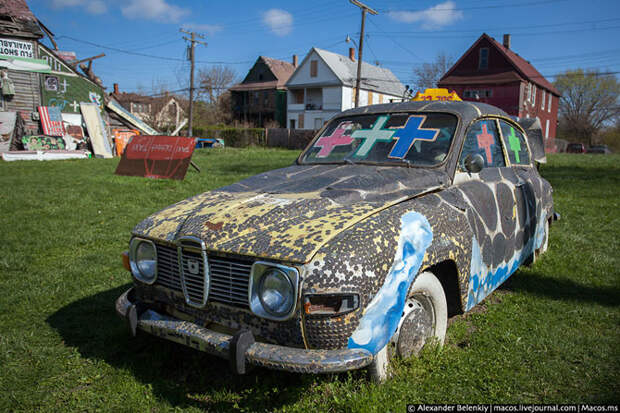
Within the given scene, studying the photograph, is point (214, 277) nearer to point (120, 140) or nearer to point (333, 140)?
A: point (333, 140)

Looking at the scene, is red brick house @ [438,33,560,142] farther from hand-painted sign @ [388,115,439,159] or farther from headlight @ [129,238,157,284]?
headlight @ [129,238,157,284]

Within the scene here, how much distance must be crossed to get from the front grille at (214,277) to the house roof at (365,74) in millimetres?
41553

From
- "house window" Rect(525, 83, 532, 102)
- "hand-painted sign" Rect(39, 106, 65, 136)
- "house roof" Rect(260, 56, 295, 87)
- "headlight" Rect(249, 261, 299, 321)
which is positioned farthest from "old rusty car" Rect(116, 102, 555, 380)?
"house roof" Rect(260, 56, 295, 87)

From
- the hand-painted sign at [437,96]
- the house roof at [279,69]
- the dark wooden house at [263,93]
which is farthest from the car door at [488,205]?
the house roof at [279,69]

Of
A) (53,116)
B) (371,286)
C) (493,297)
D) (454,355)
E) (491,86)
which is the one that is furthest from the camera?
(491,86)

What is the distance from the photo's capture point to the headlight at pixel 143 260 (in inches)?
108

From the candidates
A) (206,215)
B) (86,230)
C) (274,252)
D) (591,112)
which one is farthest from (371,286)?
(591,112)

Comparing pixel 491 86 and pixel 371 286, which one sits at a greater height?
pixel 491 86

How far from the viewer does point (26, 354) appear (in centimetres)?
314

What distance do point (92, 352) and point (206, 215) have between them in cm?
153

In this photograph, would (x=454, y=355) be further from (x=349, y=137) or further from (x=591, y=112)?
(x=591, y=112)

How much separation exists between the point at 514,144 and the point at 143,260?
11.8 feet

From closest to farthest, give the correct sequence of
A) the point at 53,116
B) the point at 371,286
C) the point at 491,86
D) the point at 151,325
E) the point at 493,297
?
the point at 371,286 → the point at 151,325 → the point at 493,297 → the point at 53,116 → the point at 491,86

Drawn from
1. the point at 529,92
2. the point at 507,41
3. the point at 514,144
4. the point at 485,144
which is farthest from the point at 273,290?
the point at 507,41
